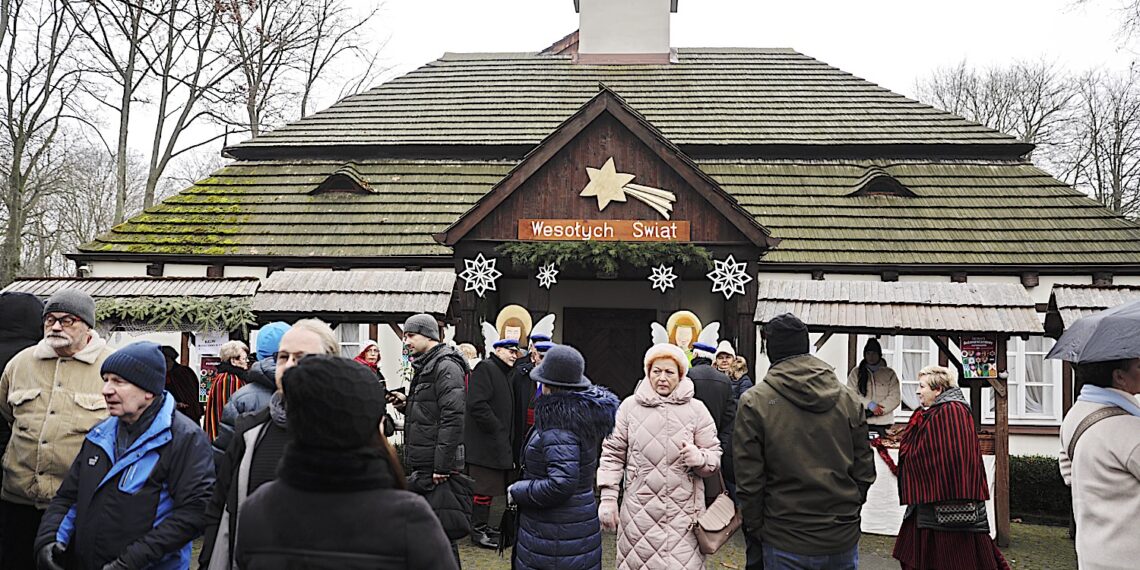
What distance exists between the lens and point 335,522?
79.0 inches

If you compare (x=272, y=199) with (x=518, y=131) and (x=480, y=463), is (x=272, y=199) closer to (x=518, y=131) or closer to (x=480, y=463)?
(x=518, y=131)

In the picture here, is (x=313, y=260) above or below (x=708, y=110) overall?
below

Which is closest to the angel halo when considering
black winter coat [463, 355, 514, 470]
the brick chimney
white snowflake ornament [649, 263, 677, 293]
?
white snowflake ornament [649, 263, 677, 293]

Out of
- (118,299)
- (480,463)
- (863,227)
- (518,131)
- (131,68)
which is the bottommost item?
(480,463)

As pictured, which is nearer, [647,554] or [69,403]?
[69,403]

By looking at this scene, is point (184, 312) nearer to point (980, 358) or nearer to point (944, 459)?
point (944, 459)

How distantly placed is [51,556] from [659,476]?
287cm

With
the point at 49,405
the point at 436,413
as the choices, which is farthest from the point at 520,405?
the point at 49,405

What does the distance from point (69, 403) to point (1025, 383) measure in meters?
11.9

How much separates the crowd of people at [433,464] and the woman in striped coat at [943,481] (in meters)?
0.01

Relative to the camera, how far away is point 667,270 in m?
9.41

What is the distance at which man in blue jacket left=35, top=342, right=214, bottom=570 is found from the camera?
131 inches

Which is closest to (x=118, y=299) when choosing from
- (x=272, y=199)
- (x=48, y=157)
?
(x=272, y=199)

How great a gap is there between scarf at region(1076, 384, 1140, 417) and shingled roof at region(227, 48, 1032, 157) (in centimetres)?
1076
